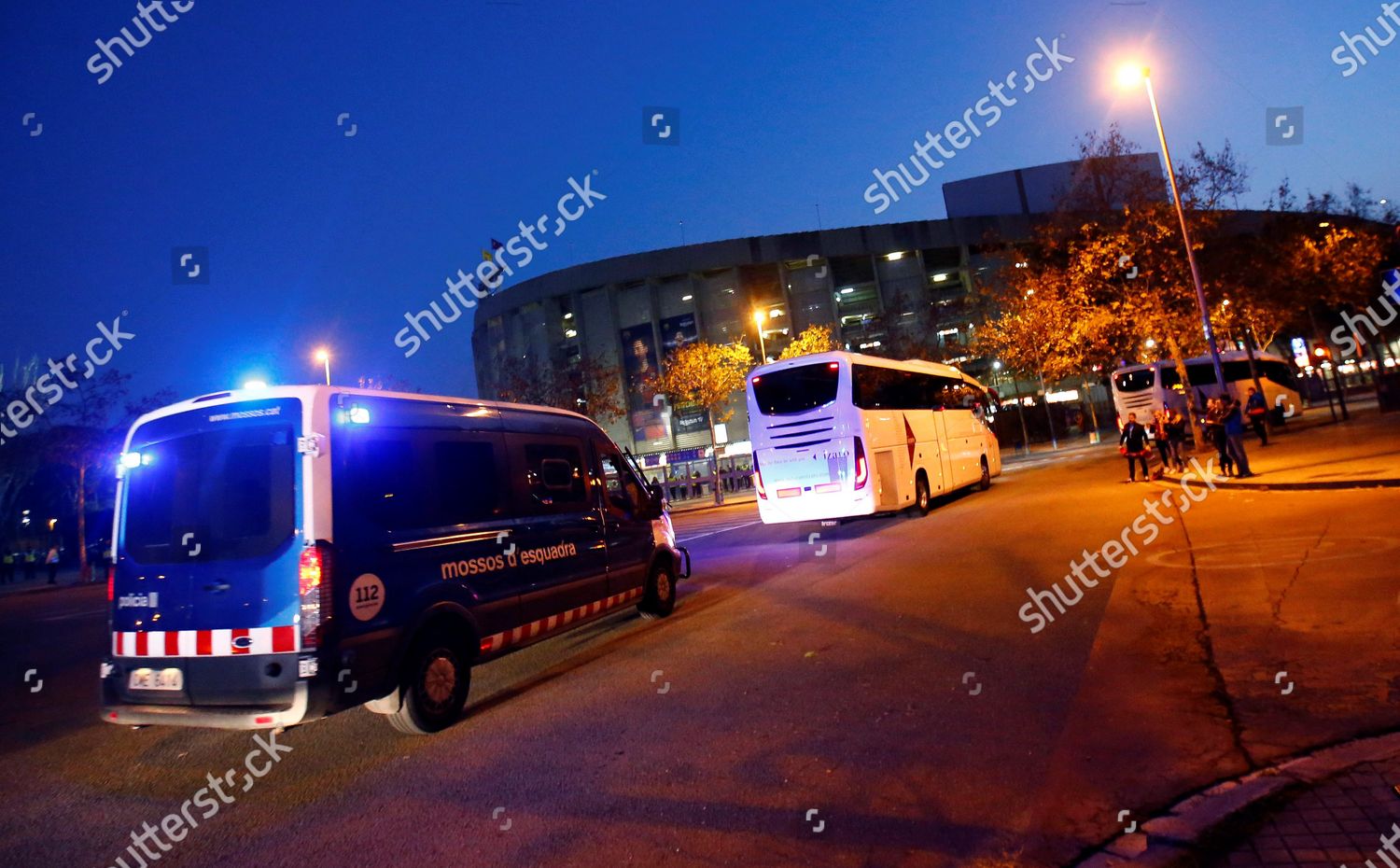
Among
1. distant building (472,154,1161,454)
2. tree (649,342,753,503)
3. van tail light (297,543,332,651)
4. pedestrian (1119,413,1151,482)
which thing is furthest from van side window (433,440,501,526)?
distant building (472,154,1161,454)

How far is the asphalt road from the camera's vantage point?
3881mm

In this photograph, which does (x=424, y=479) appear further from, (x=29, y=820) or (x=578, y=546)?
(x=29, y=820)

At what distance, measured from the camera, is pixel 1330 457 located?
55.4 feet

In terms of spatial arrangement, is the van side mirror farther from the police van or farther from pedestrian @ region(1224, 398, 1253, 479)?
pedestrian @ region(1224, 398, 1253, 479)

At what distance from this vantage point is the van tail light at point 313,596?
5.09 meters

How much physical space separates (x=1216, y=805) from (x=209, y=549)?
5.91 m

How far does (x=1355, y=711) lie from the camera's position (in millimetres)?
4492

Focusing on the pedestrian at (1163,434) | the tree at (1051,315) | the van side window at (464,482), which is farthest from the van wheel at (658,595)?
the tree at (1051,315)

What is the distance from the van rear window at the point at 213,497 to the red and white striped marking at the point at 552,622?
75.4 inches

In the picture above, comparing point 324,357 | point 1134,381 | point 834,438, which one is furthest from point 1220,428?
point 324,357

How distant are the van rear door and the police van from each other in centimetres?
1

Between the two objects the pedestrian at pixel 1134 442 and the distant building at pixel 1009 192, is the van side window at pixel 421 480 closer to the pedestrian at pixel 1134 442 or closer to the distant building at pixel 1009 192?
the pedestrian at pixel 1134 442

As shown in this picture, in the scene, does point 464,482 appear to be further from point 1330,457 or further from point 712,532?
point 1330,457

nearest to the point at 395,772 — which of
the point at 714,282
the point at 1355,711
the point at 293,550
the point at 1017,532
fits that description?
the point at 293,550
